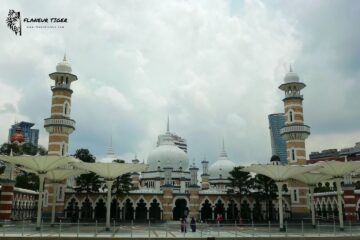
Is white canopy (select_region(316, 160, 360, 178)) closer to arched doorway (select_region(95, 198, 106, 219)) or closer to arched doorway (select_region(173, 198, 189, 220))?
arched doorway (select_region(173, 198, 189, 220))

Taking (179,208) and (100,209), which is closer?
(100,209)

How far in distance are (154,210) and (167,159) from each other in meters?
13.2

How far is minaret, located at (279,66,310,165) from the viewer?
46281 mm

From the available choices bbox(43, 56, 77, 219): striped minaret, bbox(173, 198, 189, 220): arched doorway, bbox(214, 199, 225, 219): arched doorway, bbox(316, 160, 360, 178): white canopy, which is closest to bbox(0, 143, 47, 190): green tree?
bbox(43, 56, 77, 219): striped minaret

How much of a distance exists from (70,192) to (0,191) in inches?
348

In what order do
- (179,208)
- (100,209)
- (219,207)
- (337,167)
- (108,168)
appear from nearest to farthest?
(108,168)
(337,167)
(100,209)
(219,207)
(179,208)

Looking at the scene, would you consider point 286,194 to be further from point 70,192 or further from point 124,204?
point 70,192

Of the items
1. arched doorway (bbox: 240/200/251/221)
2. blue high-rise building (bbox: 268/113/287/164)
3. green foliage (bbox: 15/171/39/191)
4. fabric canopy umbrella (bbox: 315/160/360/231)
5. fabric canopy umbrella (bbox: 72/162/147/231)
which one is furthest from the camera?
blue high-rise building (bbox: 268/113/287/164)

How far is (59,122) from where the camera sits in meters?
44.6

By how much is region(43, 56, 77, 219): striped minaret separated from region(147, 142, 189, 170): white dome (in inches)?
779

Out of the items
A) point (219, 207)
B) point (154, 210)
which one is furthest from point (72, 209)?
point (219, 207)

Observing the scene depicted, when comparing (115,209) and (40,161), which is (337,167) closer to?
(40,161)

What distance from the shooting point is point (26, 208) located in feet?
166

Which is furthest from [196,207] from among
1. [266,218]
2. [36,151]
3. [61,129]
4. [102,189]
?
[36,151]
